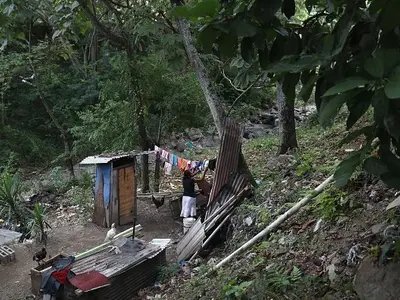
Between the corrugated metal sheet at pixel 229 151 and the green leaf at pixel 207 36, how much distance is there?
586 cm

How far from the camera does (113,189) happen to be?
9211 millimetres

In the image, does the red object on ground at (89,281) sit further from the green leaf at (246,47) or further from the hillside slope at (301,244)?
the green leaf at (246,47)

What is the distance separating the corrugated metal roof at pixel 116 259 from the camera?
229 inches

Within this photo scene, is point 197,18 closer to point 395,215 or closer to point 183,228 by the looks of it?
point 395,215

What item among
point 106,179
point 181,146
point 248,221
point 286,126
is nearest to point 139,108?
point 106,179

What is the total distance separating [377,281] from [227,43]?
191 cm

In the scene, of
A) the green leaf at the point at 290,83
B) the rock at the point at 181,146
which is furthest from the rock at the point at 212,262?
the rock at the point at 181,146

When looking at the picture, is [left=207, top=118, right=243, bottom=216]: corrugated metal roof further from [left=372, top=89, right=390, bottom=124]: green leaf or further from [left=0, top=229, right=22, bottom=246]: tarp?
[left=372, top=89, right=390, bottom=124]: green leaf

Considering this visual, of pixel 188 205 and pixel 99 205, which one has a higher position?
pixel 188 205

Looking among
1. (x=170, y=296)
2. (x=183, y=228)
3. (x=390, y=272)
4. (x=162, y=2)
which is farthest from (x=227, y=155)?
(x=390, y=272)

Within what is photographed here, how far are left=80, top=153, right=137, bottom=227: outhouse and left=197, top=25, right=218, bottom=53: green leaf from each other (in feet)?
25.2

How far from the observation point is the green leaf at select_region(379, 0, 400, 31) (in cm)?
123

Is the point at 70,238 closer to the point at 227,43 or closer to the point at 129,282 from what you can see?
the point at 129,282

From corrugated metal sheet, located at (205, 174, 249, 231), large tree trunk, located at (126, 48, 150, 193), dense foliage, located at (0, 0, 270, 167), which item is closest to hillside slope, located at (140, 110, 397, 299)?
corrugated metal sheet, located at (205, 174, 249, 231)
